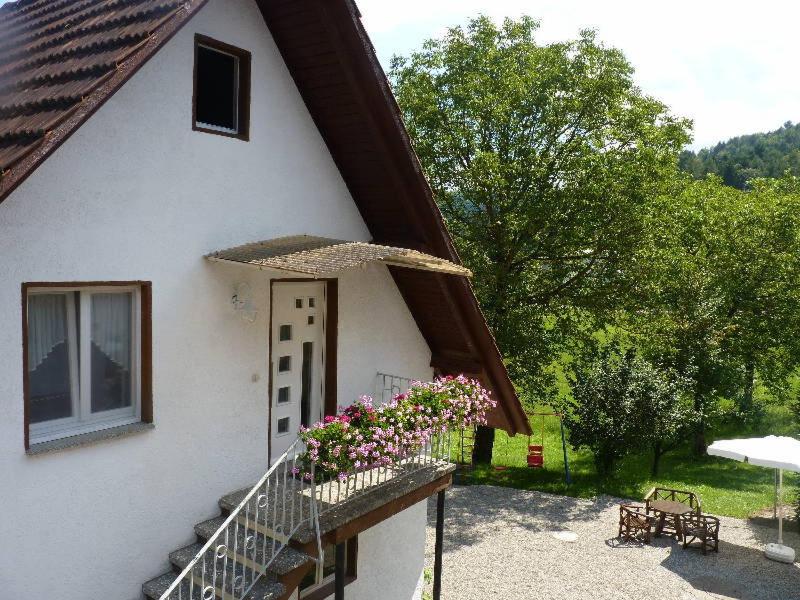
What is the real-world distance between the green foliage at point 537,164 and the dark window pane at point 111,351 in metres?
12.4

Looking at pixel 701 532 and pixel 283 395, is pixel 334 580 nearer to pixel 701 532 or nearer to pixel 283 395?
pixel 283 395

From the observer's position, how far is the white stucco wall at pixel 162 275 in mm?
5277

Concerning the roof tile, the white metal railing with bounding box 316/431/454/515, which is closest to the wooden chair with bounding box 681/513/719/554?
the white metal railing with bounding box 316/431/454/515

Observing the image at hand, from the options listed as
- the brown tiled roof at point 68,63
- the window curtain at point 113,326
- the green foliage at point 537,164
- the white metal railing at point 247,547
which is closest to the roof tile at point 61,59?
the brown tiled roof at point 68,63

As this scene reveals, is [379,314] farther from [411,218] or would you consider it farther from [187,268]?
[187,268]

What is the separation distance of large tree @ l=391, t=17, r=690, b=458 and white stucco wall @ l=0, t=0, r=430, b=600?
10.3 metres

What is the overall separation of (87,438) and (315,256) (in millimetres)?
2621

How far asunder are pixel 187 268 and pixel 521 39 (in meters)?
16.4

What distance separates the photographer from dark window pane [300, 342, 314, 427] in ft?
27.6

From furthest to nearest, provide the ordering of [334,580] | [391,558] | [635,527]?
[635,527] → [391,558] → [334,580]

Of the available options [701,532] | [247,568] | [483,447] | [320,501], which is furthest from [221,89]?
[483,447]

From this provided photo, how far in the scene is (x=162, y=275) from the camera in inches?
249

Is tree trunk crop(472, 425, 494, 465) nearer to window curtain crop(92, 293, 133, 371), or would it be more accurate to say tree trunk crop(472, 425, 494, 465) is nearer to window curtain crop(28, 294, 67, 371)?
window curtain crop(92, 293, 133, 371)

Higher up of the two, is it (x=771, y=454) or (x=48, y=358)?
(x=48, y=358)
